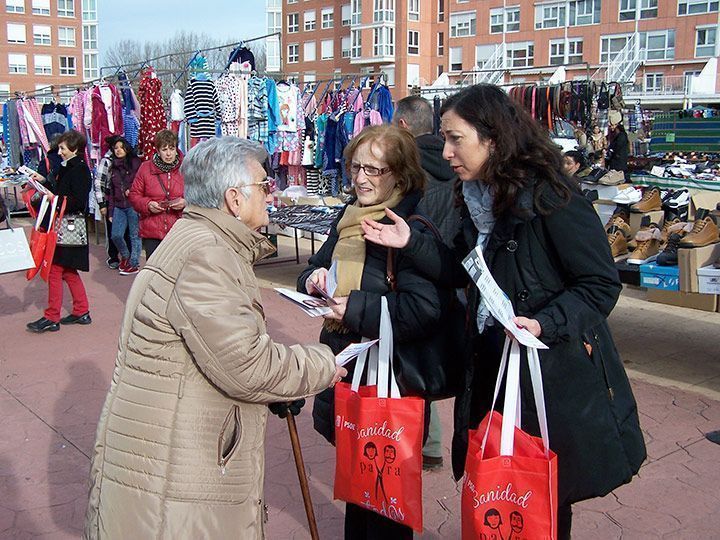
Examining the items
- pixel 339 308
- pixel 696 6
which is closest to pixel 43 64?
pixel 696 6

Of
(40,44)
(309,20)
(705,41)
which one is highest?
(309,20)

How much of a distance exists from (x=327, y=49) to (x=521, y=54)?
21264 millimetres

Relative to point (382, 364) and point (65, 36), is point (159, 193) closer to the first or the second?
point (382, 364)

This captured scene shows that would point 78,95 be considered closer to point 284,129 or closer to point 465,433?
point 284,129

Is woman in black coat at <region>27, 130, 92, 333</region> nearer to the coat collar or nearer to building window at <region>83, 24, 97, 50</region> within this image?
the coat collar

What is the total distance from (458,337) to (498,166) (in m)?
0.76

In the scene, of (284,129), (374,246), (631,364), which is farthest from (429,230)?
(284,129)

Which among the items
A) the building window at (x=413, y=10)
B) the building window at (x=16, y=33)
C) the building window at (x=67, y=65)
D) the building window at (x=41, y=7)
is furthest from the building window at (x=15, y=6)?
the building window at (x=413, y=10)

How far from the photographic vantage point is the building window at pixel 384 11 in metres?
65.3

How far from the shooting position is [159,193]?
25.7 ft

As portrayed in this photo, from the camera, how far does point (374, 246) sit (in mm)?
2945

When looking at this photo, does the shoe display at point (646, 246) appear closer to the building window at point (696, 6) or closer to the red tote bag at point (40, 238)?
the red tote bag at point (40, 238)

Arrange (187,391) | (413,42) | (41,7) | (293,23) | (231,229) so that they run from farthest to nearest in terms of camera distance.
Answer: (41,7)
(293,23)
(413,42)
(231,229)
(187,391)

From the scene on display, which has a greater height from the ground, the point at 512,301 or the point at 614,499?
the point at 512,301
